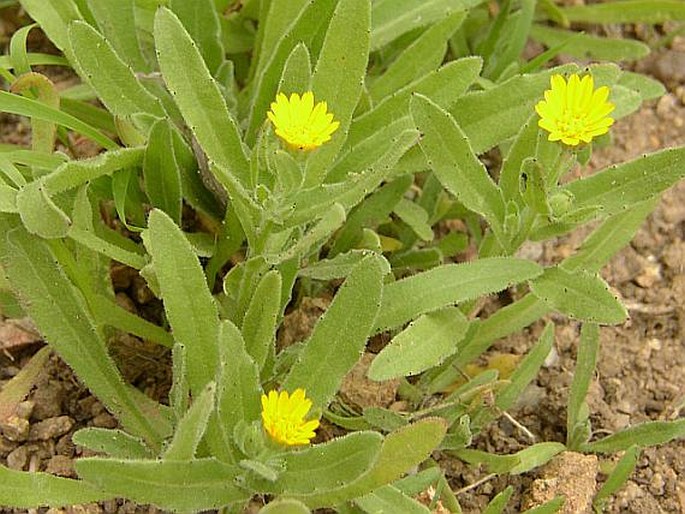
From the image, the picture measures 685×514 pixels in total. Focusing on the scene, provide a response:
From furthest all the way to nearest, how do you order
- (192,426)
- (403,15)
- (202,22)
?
(403,15)
(202,22)
(192,426)

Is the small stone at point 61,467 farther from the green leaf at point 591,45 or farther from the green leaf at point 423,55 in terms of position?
the green leaf at point 591,45

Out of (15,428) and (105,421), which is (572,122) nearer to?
(105,421)

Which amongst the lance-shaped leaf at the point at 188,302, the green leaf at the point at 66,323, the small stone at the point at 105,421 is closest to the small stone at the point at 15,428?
the small stone at the point at 105,421

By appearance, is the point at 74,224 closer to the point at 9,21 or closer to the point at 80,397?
the point at 80,397

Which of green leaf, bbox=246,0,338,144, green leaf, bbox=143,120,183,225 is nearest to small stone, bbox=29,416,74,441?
green leaf, bbox=143,120,183,225

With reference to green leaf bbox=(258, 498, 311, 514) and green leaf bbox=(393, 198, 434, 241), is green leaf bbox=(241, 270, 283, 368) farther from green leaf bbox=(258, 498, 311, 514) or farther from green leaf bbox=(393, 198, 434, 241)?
green leaf bbox=(393, 198, 434, 241)

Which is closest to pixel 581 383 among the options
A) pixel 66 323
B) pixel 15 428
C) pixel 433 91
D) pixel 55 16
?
pixel 433 91

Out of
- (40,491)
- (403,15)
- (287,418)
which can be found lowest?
(40,491)
